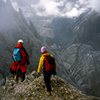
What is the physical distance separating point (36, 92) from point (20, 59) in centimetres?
321

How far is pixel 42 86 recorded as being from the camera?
2761cm

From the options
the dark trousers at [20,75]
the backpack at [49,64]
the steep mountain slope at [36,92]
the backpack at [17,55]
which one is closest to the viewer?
the backpack at [49,64]

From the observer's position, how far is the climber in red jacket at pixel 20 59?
90.2 feet

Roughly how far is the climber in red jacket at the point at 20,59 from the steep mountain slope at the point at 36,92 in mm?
1264

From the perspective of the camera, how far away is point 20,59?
2770 cm

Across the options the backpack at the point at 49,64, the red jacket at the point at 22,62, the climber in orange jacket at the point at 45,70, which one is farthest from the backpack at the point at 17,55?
the backpack at the point at 49,64

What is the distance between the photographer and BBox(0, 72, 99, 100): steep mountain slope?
26.1 m

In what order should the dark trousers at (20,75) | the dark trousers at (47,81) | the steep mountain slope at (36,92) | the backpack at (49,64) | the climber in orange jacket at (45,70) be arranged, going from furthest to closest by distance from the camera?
the dark trousers at (20,75) < the steep mountain slope at (36,92) < the dark trousers at (47,81) < the climber in orange jacket at (45,70) < the backpack at (49,64)

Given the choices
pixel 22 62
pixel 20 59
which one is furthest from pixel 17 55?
pixel 22 62

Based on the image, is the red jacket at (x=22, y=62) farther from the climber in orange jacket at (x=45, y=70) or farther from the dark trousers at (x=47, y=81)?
the dark trousers at (x=47, y=81)

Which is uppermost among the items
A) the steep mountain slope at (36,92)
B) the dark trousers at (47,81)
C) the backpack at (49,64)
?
→ the backpack at (49,64)

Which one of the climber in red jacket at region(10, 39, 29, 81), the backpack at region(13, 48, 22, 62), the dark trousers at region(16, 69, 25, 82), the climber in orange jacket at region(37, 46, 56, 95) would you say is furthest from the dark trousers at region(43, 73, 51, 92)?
the dark trousers at region(16, 69, 25, 82)

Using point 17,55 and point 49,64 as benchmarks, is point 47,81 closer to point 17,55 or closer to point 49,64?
point 49,64

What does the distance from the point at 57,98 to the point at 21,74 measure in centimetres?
494
